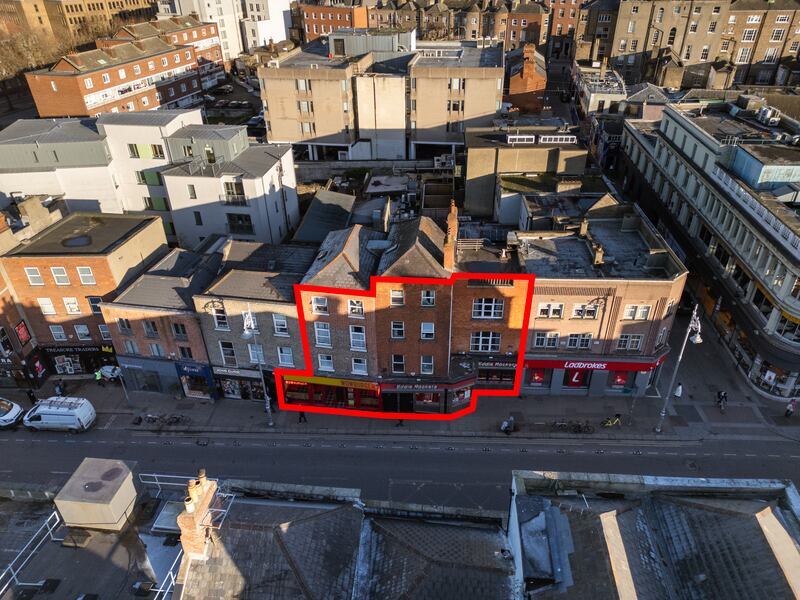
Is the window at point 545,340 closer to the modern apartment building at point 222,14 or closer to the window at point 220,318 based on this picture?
the window at point 220,318

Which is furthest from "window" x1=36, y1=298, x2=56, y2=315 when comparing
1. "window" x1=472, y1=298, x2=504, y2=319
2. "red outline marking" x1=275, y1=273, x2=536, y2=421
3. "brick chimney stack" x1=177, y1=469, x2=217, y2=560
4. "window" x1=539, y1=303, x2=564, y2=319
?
"window" x1=539, y1=303, x2=564, y2=319

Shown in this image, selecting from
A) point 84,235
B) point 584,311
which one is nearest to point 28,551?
point 84,235

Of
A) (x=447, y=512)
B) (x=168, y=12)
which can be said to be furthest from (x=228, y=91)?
(x=447, y=512)

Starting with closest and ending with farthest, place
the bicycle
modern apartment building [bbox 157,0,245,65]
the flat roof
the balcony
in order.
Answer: the bicycle
the flat roof
the balcony
modern apartment building [bbox 157,0,245,65]

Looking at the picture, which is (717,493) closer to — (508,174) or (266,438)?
(266,438)

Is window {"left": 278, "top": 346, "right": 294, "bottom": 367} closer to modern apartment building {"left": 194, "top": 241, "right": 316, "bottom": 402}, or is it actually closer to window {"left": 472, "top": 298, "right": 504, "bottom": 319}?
modern apartment building {"left": 194, "top": 241, "right": 316, "bottom": 402}
